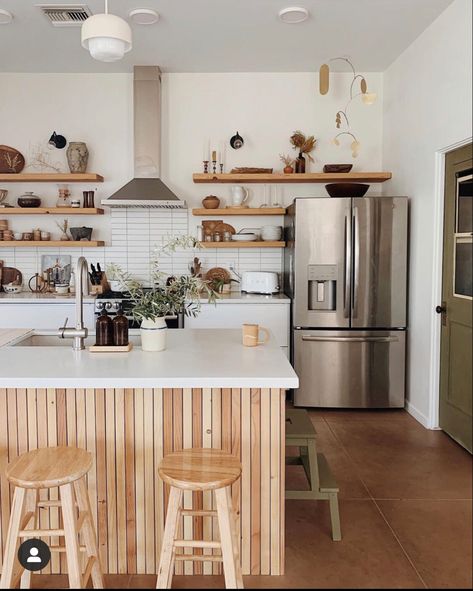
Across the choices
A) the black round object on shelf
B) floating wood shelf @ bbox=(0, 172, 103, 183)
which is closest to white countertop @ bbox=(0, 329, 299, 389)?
floating wood shelf @ bbox=(0, 172, 103, 183)

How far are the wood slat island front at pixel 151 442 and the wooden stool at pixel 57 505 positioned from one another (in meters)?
0.15

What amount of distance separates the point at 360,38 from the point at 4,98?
9.52ft

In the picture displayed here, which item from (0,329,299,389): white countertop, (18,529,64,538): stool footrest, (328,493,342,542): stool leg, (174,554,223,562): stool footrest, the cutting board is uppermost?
the cutting board

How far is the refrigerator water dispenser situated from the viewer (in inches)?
161

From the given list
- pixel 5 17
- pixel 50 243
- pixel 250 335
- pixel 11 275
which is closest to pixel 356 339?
pixel 250 335

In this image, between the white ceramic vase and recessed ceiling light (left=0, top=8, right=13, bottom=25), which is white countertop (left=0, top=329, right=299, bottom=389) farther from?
recessed ceiling light (left=0, top=8, right=13, bottom=25)

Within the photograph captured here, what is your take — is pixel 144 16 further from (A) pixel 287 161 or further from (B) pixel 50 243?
(B) pixel 50 243

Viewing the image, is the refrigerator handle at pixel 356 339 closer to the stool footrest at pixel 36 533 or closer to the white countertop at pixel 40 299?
the white countertop at pixel 40 299

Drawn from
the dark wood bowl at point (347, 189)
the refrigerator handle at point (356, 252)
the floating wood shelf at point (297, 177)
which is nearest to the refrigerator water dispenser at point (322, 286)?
the refrigerator handle at point (356, 252)

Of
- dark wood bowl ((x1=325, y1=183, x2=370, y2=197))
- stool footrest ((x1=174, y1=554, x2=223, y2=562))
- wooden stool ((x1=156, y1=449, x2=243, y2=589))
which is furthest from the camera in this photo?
dark wood bowl ((x1=325, y1=183, x2=370, y2=197))

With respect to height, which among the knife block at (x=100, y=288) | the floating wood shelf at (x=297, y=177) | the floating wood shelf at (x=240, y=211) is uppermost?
the floating wood shelf at (x=297, y=177)

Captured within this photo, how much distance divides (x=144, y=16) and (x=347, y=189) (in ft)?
6.00

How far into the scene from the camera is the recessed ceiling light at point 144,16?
3.43m

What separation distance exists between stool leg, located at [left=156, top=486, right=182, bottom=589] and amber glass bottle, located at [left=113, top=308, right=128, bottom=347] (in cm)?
A: 72
